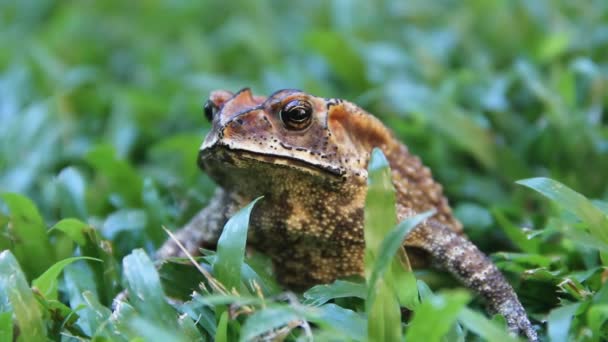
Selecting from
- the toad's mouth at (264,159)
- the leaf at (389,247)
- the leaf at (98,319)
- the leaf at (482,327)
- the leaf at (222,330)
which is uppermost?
the toad's mouth at (264,159)

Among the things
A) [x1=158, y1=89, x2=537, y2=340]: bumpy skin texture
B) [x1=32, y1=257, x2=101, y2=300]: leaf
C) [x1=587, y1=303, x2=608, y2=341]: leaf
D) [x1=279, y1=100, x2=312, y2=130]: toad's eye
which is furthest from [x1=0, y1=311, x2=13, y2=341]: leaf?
[x1=587, y1=303, x2=608, y2=341]: leaf

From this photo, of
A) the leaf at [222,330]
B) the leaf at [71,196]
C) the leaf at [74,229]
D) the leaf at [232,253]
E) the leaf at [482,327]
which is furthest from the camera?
the leaf at [71,196]

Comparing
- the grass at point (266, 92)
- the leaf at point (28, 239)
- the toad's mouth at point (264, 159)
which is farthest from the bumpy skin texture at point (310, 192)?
the leaf at point (28, 239)

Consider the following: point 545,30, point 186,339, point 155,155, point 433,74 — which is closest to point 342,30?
point 433,74

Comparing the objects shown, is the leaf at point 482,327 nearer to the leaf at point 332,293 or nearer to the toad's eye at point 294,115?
the leaf at point 332,293

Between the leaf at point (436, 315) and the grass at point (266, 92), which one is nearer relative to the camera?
the leaf at point (436, 315)

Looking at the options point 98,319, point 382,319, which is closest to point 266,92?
point 98,319

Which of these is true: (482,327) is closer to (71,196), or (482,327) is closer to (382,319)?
(382,319)

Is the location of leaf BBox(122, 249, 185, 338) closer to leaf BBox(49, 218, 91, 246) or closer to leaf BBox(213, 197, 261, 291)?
leaf BBox(213, 197, 261, 291)
